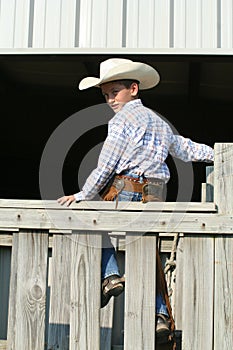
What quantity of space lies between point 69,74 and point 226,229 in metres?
5.69

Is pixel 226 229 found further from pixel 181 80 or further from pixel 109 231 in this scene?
pixel 181 80

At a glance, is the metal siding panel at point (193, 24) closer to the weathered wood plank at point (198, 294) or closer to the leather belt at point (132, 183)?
the leather belt at point (132, 183)

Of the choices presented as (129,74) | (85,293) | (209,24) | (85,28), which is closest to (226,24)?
Result: (209,24)

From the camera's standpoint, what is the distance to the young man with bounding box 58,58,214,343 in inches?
165

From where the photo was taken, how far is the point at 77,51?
7.32 m

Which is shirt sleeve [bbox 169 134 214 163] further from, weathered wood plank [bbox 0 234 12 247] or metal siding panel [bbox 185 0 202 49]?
metal siding panel [bbox 185 0 202 49]

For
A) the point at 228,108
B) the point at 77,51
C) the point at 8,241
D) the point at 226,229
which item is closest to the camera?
the point at 226,229

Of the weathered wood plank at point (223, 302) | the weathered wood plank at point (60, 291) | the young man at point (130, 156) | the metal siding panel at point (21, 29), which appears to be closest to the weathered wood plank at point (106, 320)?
the young man at point (130, 156)

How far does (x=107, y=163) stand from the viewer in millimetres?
4449

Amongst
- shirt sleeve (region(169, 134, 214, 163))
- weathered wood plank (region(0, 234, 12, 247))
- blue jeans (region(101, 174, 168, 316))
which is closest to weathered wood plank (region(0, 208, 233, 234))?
blue jeans (region(101, 174, 168, 316))

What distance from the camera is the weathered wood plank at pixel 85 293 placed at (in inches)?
153

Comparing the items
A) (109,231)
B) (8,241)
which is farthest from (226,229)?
(8,241)

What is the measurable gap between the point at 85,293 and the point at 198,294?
54 cm

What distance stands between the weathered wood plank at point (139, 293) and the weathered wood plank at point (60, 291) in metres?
0.30
